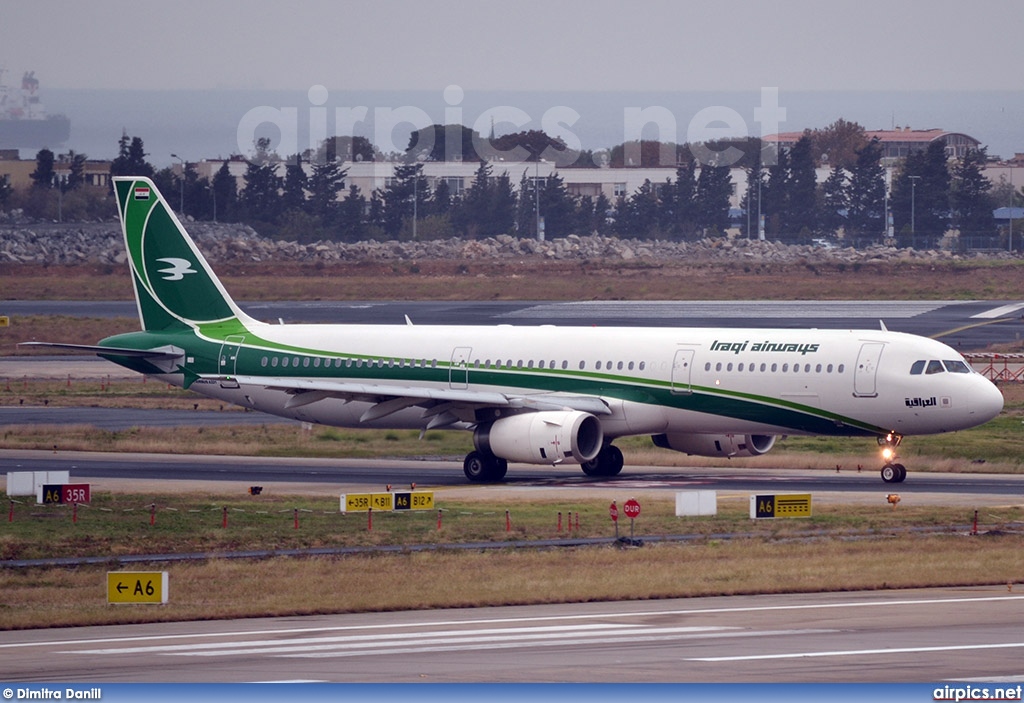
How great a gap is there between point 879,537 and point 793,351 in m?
12.2

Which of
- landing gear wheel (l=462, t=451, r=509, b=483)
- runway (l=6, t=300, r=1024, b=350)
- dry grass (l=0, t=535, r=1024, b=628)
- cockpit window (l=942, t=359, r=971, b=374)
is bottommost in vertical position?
dry grass (l=0, t=535, r=1024, b=628)

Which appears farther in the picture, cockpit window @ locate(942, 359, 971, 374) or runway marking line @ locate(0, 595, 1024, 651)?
cockpit window @ locate(942, 359, 971, 374)

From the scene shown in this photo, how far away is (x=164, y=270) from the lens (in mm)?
56031

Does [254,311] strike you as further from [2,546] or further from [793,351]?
[2,546]

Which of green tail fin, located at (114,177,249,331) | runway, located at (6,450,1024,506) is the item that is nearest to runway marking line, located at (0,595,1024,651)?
runway, located at (6,450,1024,506)

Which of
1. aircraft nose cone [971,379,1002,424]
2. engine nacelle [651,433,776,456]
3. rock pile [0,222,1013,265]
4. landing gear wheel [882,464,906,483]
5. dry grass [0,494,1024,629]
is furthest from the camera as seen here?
rock pile [0,222,1013,265]

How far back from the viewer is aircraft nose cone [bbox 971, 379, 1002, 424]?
149 feet

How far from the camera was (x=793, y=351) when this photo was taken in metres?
47.2

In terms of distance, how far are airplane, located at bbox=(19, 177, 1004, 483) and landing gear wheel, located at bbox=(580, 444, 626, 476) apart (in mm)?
63

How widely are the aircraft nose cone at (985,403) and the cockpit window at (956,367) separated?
2.50 feet

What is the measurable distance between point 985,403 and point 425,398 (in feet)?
53.6

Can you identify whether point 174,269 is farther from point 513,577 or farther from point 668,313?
point 668,313

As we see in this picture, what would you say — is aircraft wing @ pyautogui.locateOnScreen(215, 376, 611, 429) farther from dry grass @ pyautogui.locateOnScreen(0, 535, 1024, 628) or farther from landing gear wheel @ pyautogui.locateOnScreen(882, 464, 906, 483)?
dry grass @ pyautogui.locateOnScreen(0, 535, 1024, 628)

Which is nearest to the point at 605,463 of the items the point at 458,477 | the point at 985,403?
the point at 458,477
